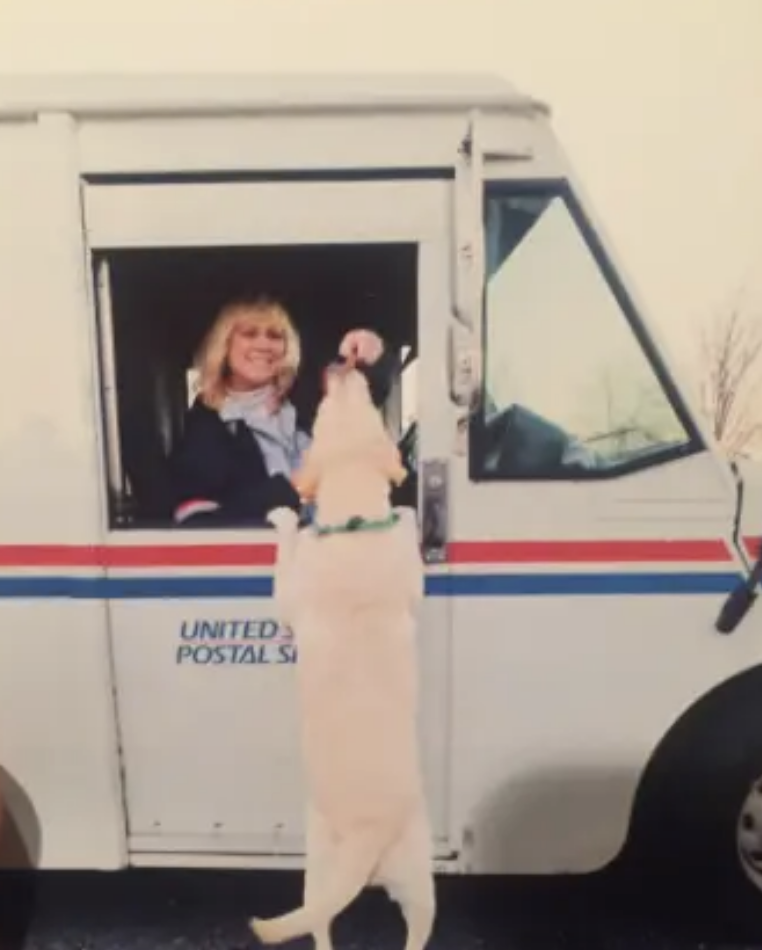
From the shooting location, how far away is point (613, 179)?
2.04 meters

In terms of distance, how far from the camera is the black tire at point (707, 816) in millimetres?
2102

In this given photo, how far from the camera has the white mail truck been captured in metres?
1.96

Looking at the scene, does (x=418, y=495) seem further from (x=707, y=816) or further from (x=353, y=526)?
(x=707, y=816)

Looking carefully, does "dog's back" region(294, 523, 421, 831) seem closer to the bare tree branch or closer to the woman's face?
the woman's face

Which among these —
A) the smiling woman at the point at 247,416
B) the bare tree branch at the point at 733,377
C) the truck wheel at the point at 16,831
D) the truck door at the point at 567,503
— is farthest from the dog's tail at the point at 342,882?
the bare tree branch at the point at 733,377

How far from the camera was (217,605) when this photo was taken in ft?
6.78

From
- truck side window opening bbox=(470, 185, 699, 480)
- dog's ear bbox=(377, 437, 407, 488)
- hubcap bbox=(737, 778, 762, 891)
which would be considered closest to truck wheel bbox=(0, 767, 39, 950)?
dog's ear bbox=(377, 437, 407, 488)

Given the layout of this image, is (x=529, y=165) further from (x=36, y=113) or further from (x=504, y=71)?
Answer: (x=36, y=113)

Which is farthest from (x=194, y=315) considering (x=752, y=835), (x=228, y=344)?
(x=752, y=835)

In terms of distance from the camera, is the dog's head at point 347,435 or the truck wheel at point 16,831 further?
the truck wheel at point 16,831

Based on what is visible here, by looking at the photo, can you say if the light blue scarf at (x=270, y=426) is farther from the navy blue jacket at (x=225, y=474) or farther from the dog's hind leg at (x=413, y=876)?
the dog's hind leg at (x=413, y=876)

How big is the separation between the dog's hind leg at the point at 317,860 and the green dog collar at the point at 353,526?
0.51 meters

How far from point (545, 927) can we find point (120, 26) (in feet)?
6.01

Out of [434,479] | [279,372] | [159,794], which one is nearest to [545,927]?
[159,794]
